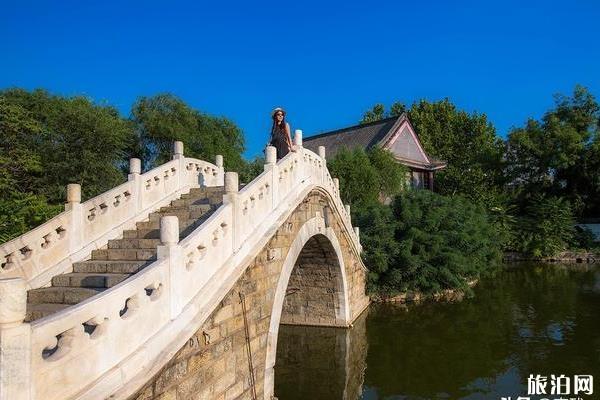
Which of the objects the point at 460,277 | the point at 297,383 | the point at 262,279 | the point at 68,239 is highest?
the point at 68,239

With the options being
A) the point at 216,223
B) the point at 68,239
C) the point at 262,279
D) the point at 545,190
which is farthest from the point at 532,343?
the point at 545,190

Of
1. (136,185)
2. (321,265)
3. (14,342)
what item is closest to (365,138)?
(321,265)

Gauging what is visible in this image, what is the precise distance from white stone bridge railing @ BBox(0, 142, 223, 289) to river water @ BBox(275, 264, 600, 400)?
423 cm

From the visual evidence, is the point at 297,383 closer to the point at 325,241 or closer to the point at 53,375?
the point at 325,241

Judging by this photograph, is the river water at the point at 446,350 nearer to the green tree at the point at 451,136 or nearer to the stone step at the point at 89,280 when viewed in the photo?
the stone step at the point at 89,280

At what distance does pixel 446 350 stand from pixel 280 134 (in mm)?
6293

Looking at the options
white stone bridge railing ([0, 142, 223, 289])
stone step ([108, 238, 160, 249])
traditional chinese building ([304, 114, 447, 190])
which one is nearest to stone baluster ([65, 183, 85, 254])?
white stone bridge railing ([0, 142, 223, 289])

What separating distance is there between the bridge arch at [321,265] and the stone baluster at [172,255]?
8.17 ft

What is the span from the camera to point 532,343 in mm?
10695

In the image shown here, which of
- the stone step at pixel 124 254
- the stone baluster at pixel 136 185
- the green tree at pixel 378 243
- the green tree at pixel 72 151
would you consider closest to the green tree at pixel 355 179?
the green tree at pixel 378 243

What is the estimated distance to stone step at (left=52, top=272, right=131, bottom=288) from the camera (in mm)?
5301

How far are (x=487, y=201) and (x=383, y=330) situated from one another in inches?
718

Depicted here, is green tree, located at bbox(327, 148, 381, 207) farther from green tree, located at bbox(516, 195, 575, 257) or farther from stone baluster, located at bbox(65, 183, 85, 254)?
stone baluster, located at bbox(65, 183, 85, 254)

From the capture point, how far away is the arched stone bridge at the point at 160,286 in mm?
3184
